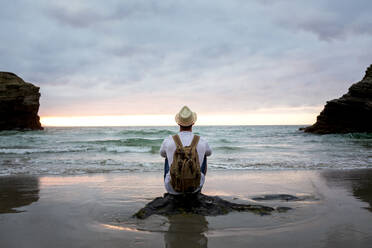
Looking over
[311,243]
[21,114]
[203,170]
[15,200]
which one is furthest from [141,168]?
[21,114]

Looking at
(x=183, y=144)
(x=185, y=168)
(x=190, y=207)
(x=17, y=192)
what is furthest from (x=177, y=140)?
(x=17, y=192)

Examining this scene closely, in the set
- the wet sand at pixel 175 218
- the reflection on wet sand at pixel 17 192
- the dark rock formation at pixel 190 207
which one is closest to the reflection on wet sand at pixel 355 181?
the wet sand at pixel 175 218

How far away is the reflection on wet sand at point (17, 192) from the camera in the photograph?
436cm

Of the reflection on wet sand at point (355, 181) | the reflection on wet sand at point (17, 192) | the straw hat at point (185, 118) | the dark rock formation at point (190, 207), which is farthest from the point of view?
the reflection on wet sand at point (355, 181)

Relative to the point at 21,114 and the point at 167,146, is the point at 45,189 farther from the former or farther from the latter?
A: the point at 21,114

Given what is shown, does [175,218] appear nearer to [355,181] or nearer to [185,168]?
[185,168]

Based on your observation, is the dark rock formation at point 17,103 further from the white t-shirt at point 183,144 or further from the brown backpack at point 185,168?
the brown backpack at point 185,168

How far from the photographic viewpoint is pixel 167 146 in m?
3.78

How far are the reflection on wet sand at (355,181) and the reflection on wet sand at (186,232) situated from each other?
2.37 m

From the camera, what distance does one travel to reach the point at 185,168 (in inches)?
141

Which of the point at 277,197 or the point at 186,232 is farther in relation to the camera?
the point at 277,197

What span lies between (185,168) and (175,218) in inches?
23.0

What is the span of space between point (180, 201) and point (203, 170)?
1.63 feet

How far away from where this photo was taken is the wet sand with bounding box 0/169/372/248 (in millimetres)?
2846
